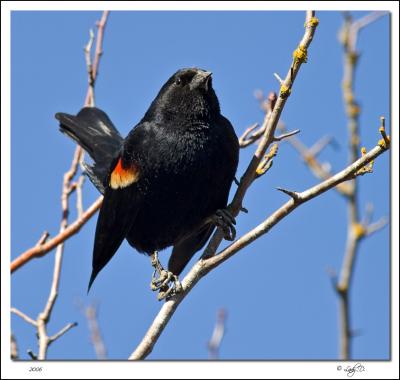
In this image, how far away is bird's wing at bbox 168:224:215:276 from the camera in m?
4.35

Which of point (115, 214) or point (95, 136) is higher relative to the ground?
point (95, 136)

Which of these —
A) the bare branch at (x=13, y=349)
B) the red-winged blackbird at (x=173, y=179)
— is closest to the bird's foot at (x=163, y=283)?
the red-winged blackbird at (x=173, y=179)

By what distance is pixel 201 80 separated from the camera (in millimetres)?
4137

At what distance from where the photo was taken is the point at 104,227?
4441 mm

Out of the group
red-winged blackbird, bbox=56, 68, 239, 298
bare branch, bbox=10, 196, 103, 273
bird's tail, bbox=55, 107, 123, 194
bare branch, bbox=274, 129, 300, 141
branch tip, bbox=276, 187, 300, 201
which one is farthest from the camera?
bird's tail, bbox=55, 107, 123, 194

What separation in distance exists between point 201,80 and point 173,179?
2.05ft

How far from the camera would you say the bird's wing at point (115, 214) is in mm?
4324

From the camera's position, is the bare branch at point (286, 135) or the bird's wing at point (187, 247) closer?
the bare branch at point (286, 135)

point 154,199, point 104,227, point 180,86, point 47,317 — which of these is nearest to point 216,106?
point 180,86

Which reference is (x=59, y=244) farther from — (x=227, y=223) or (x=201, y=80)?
(x=201, y=80)

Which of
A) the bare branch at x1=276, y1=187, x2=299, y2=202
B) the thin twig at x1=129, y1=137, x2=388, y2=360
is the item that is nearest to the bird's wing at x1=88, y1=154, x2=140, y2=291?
the thin twig at x1=129, y1=137, x2=388, y2=360

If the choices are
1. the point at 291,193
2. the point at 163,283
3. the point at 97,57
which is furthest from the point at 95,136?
the point at 291,193

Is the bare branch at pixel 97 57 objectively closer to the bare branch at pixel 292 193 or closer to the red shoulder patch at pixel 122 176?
the red shoulder patch at pixel 122 176

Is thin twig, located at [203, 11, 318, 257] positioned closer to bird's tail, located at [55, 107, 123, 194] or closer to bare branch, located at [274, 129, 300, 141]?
bare branch, located at [274, 129, 300, 141]
